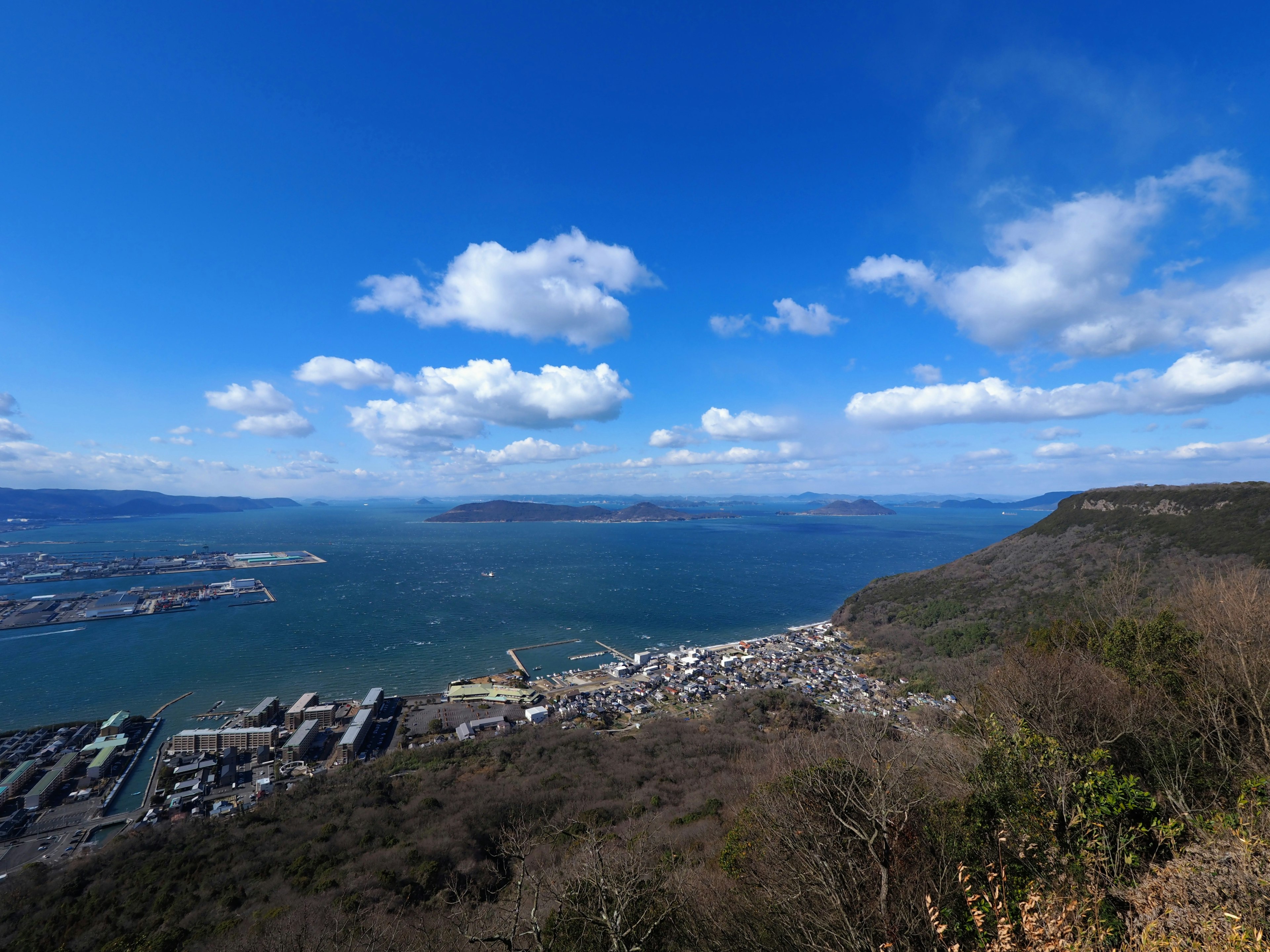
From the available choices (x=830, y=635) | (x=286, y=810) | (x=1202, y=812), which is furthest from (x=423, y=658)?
(x=1202, y=812)

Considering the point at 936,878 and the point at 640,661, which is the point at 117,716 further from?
the point at 936,878

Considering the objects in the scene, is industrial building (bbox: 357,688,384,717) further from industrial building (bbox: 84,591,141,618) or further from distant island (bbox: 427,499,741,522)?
distant island (bbox: 427,499,741,522)

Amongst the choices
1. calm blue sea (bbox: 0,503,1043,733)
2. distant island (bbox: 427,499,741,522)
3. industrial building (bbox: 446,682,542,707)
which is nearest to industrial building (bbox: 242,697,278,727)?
calm blue sea (bbox: 0,503,1043,733)

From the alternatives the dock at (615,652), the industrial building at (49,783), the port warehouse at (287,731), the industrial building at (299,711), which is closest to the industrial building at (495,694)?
the port warehouse at (287,731)

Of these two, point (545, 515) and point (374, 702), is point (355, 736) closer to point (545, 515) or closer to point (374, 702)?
point (374, 702)

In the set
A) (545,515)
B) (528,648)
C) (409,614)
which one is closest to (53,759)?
(528,648)
